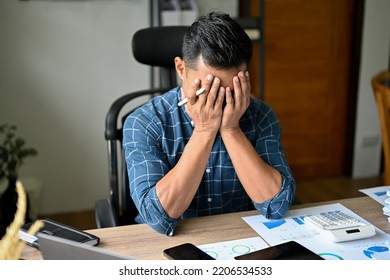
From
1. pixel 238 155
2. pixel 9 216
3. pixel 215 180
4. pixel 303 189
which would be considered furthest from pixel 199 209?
pixel 303 189

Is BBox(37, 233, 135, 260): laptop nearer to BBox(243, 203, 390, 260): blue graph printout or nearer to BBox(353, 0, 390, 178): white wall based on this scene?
BBox(243, 203, 390, 260): blue graph printout

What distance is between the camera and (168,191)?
1314 millimetres

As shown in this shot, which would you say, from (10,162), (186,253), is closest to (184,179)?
(186,253)

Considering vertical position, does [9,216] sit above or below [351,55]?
below

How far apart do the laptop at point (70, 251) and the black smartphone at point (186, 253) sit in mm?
333

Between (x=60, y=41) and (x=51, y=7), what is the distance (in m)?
0.17

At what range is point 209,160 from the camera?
59.2 inches

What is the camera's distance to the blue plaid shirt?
1.38 meters

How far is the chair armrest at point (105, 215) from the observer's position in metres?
1.51

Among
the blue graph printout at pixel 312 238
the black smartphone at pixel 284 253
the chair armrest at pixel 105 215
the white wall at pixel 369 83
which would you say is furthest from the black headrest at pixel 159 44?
the white wall at pixel 369 83

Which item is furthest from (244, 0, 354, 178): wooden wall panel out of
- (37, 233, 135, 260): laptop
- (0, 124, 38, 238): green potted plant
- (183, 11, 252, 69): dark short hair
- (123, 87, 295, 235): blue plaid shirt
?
(37, 233, 135, 260): laptop

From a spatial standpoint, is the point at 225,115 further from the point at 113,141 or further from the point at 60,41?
the point at 60,41

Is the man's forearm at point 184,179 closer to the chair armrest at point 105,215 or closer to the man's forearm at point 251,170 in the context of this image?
the man's forearm at point 251,170

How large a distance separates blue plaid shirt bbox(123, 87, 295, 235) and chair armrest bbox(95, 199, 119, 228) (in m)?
0.17
